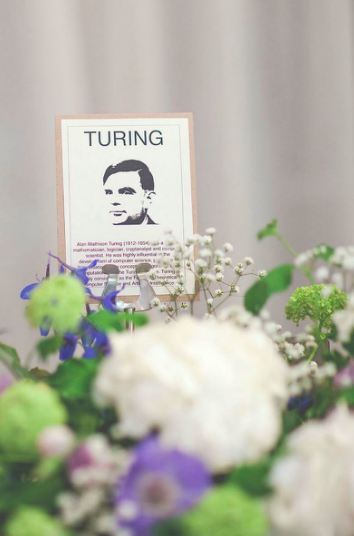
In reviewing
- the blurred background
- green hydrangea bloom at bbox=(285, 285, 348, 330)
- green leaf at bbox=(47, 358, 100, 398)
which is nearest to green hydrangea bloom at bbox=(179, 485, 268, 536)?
green leaf at bbox=(47, 358, 100, 398)

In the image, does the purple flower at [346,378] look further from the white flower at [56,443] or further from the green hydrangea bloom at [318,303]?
the green hydrangea bloom at [318,303]

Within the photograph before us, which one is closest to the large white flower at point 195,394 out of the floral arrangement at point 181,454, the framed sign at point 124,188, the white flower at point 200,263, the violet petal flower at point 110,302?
the floral arrangement at point 181,454

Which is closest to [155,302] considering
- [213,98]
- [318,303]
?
[318,303]

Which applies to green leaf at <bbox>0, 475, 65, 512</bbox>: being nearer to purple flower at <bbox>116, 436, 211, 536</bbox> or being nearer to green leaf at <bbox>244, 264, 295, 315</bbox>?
purple flower at <bbox>116, 436, 211, 536</bbox>

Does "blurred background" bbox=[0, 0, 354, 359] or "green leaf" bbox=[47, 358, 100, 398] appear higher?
"blurred background" bbox=[0, 0, 354, 359]

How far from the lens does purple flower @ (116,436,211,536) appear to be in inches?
9.9

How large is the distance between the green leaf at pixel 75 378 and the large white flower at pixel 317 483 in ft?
0.39

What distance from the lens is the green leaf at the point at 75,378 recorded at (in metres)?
0.34

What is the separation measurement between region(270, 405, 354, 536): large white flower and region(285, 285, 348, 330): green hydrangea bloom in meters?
0.49

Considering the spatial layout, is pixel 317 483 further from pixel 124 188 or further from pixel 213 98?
pixel 213 98

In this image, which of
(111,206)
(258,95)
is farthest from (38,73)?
(111,206)

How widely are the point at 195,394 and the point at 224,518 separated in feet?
0.17

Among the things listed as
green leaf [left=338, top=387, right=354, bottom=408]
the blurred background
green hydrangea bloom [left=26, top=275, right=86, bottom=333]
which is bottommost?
green leaf [left=338, top=387, right=354, bottom=408]

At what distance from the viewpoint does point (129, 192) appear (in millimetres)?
946
